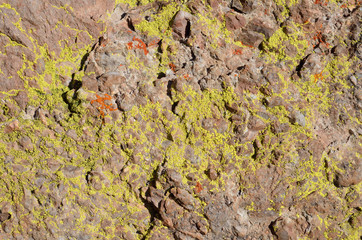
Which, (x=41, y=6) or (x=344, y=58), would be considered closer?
(x=41, y=6)

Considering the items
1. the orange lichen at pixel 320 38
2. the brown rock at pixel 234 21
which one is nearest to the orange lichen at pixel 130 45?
the brown rock at pixel 234 21

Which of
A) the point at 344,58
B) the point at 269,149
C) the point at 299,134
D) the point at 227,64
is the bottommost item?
the point at 269,149

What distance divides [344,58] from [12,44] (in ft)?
9.32

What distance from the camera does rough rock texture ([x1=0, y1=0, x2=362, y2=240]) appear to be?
251 centimetres

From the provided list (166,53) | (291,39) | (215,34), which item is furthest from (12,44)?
(291,39)

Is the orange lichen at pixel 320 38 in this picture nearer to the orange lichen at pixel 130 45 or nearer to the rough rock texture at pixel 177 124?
the rough rock texture at pixel 177 124

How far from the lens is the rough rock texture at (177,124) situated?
2510 mm

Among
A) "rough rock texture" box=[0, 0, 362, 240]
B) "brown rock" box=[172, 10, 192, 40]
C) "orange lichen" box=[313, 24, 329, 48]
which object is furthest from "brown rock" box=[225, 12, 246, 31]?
"orange lichen" box=[313, 24, 329, 48]

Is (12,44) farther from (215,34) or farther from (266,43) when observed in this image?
(266,43)

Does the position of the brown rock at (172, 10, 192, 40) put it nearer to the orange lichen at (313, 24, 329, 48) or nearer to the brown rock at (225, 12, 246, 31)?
the brown rock at (225, 12, 246, 31)

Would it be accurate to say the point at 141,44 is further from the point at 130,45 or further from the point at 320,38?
the point at 320,38

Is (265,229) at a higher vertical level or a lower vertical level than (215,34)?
lower

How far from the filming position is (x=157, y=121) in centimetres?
254

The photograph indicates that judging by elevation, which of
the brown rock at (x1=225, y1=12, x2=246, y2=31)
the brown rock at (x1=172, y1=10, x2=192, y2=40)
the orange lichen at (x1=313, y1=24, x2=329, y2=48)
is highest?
the orange lichen at (x1=313, y1=24, x2=329, y2=48)
